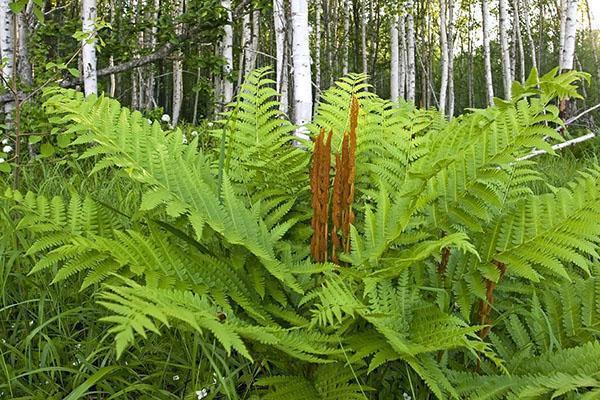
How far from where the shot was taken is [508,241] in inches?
54.2

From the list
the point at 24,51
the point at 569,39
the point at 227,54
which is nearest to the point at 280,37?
the point at 24,51

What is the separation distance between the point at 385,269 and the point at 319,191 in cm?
25

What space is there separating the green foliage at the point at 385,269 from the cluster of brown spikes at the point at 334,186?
2.6 inches

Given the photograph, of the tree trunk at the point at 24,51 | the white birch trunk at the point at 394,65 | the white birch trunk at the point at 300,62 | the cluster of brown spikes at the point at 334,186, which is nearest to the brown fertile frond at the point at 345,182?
the cluster of brown spikes at the point at 334,186

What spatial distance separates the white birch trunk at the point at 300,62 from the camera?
4020mm

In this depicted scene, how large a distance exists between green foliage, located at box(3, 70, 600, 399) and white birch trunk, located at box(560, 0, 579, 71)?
656cm

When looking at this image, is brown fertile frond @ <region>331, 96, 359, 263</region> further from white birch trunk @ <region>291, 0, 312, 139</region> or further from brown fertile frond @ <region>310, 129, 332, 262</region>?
white birch trunk @ <region>291, 0, 312, 139</region>

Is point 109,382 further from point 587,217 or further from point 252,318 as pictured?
point 587,217

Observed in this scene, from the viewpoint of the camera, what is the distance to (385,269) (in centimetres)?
123

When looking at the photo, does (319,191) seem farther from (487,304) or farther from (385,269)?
(487,304)

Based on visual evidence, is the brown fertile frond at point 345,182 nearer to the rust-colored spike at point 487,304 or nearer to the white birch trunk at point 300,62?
the rust-colored spike at point 487,304

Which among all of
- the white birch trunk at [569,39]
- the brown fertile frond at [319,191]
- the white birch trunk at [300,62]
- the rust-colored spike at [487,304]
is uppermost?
the white birch trunk at [569,39]

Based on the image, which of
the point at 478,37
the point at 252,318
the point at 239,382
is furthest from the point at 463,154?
the point at 478,37

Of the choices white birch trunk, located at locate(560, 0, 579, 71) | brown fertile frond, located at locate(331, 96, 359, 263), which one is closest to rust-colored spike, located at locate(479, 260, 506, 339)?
brown fertile frond, located at locate(331, 96, 359, 263)
